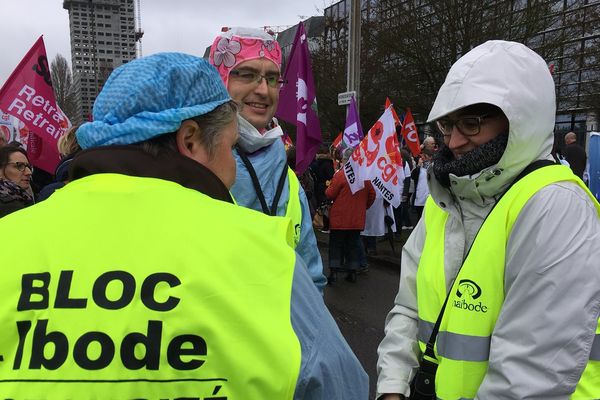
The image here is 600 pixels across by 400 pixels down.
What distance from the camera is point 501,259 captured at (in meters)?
1.37

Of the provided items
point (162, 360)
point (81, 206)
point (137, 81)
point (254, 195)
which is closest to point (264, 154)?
point (254, 195)

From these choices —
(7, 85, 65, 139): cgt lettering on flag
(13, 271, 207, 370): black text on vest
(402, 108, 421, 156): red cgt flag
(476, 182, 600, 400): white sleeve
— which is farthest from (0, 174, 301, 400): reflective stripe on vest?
(402, 108, 421, 156): red cgt flag

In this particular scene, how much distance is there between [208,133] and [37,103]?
16.4ft

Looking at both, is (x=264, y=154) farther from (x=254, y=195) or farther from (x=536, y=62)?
(x=536, y=62)

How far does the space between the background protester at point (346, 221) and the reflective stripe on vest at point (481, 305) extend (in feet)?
17.9

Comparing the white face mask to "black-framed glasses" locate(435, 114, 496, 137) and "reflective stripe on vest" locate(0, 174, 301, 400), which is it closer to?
"black-framed glasses" locate(435, 114, 496, 137)

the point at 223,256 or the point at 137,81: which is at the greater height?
the point at 137,81

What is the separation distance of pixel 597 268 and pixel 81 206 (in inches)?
50.8

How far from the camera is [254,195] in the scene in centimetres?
187

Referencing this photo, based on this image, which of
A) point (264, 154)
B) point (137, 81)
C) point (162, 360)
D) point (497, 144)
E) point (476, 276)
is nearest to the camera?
point (162, 360)

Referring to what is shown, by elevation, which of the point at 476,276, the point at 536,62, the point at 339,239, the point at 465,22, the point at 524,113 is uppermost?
the point at 465,22

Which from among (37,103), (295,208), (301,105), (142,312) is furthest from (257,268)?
(37,103)

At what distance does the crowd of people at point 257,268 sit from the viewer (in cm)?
80

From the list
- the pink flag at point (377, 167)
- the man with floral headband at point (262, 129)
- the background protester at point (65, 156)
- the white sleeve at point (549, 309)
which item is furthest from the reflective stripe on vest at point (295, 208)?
the pink flag at point (377, 167)
